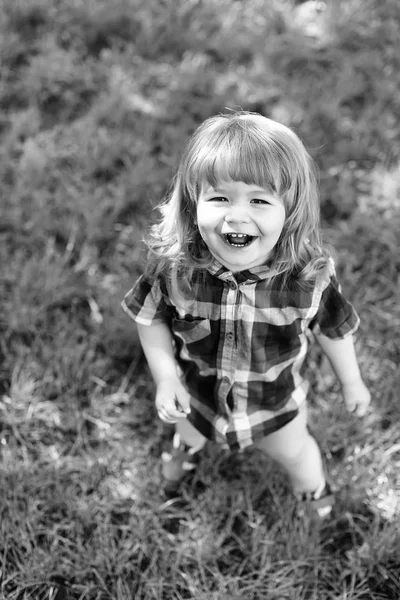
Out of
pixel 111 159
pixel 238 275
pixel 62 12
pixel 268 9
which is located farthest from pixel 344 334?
pixel 62 12

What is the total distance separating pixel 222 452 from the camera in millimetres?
2408

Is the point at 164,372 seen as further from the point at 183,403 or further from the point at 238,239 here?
the point at 238,239

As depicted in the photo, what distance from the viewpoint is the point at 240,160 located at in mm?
1626

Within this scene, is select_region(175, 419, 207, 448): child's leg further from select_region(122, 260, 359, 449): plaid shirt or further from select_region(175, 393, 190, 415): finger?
select_region(175, 393, 190, 415): finger

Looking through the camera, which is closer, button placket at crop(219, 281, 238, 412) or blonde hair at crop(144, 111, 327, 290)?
blonde hair at crop(144, 111, 327, 290)

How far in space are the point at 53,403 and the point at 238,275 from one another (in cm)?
105


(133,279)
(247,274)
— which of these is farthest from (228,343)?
(133,279)

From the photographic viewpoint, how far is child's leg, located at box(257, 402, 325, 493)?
2090mm

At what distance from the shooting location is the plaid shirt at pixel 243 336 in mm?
1829

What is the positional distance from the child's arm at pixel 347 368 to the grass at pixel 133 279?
397mm

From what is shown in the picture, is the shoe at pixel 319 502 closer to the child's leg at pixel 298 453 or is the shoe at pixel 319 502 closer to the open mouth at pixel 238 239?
the child's leg at pixel 298 453

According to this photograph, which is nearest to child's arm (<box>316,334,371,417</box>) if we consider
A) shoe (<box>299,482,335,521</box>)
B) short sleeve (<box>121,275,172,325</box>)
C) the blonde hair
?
the blonde hair

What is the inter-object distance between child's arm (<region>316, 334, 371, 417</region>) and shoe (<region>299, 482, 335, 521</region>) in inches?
14.5

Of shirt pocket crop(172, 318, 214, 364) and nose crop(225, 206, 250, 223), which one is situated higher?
nose crop(225, 206, 250, 223)
